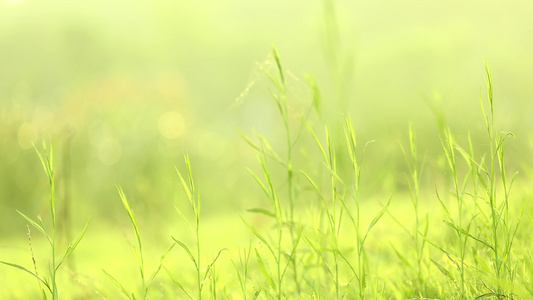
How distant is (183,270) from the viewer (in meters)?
1.66

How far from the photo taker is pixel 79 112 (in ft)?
15.9

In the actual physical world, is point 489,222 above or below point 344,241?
above

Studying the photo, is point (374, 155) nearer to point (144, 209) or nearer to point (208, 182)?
point (208, 182)

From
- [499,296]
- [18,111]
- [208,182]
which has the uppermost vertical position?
[499,296]

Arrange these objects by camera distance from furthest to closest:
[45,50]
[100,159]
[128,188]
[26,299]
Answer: [45,50]
[100,159]
[128,188]
[26,299]

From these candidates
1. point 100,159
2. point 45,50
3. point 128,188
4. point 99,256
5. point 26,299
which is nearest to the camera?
point 26,299

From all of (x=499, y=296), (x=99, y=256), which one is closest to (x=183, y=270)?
(x=499, y=296)

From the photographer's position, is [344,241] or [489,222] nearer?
[489,222]

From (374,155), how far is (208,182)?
155cm

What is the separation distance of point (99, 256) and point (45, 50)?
439cm

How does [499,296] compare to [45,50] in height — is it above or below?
above

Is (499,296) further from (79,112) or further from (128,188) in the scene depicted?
(79,112)

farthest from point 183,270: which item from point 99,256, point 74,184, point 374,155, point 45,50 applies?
point 45,50

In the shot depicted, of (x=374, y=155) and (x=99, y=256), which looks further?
(x=374, y=155)
